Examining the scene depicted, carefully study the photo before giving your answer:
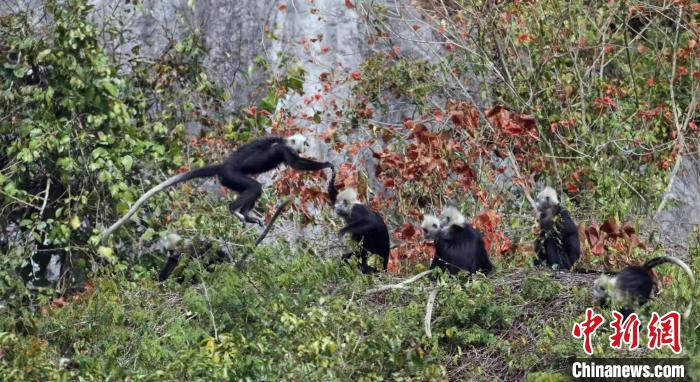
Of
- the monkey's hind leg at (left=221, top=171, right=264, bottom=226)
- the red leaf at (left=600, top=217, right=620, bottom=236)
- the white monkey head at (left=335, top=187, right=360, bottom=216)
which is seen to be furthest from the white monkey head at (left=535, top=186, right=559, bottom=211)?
the monkey's hind leg at (left=221, top=171, right=264, bottom=226)

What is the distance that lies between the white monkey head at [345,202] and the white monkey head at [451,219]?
81 centimetres

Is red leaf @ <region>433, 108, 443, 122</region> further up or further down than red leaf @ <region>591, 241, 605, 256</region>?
further up

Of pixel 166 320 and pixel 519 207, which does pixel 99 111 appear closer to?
pixel 166 320

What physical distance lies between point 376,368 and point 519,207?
4.22 meters

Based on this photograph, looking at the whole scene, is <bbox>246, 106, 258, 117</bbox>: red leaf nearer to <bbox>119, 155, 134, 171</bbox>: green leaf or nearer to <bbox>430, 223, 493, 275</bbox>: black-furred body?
<bbox>119, 155, 134, 171</bbox>: green leaf

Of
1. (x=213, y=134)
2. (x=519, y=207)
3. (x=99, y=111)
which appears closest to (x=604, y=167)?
(x=519, y=207)

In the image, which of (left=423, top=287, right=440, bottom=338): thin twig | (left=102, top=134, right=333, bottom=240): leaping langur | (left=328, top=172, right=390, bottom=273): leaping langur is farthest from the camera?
(left=328, top=172, right=390, bottom=273): leaping langur

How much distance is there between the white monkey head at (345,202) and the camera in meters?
9.06

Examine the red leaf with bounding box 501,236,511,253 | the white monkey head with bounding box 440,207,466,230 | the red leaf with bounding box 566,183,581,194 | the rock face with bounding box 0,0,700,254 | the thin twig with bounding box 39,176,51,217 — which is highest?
the rock face with bounding box 0,0,700,254

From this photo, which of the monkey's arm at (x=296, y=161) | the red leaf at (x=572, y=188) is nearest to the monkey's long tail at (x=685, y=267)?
the monkey's arm at (x=296, y=161)

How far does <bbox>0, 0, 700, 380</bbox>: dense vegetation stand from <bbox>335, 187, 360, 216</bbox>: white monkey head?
364 mm

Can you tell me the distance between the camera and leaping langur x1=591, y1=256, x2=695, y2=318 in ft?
22.7

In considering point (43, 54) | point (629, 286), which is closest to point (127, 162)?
point (43, 54)

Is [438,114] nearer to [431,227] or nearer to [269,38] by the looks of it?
[431,227]
